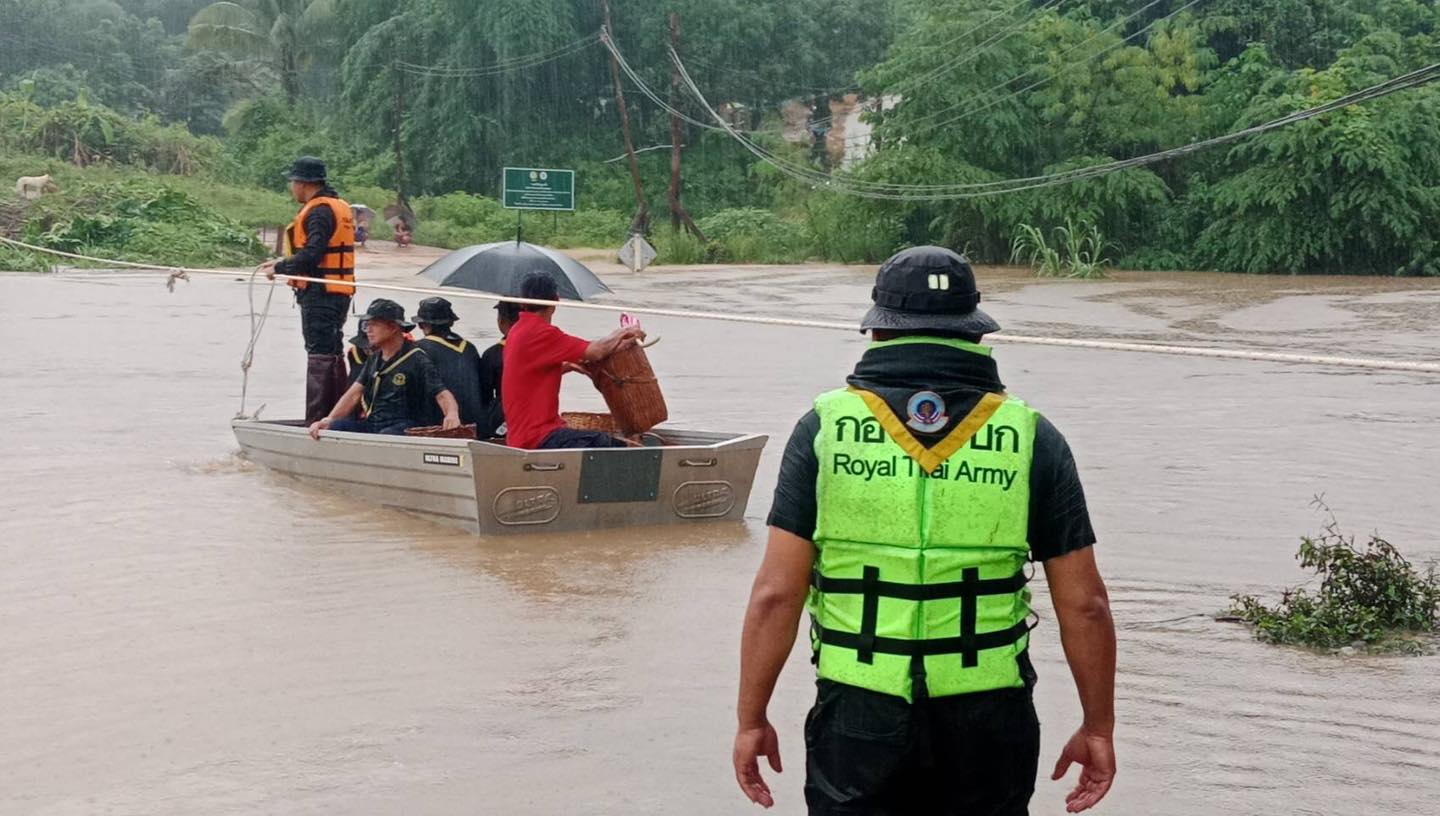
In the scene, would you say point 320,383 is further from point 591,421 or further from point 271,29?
point 271,29

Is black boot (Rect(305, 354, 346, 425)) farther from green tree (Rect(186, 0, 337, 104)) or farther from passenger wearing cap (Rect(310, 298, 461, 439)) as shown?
green tree (Rect(186, 0, 337, 104))

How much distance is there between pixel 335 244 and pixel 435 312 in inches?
67.9

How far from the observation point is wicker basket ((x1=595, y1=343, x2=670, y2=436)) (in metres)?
9.47

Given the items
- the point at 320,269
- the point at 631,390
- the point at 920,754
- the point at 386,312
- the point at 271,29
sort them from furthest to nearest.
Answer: the point at 271,29 → the point at 320,269 → the point at 386,312 → the point at 631,390 → the point at 920,754

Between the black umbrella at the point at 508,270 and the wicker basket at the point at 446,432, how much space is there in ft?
3.38

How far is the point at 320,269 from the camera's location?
36.9ft

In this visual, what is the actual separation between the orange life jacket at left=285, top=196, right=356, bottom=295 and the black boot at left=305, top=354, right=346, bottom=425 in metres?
0.45

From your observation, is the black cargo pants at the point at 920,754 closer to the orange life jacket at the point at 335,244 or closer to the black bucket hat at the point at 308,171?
the orange life jacket at the point at 335,244

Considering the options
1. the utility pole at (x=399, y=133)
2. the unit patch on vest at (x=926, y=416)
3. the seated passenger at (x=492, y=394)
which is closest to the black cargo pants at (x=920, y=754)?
the unit patch on vest at (x=926, y=416)

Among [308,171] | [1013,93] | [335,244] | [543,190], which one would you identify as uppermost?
[1013,93]

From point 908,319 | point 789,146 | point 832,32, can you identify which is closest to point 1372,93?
point 908,319

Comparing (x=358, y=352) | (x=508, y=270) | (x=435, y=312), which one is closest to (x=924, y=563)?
(x=435, y=312)

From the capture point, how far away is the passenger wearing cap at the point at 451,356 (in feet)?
32.6

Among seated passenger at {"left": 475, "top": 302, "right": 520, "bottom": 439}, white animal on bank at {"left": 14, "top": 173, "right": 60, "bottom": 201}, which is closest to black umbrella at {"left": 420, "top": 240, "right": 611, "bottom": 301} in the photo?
seated passenger at {"left": 475, "top": 302, "right": 520, "bottom": 439}
